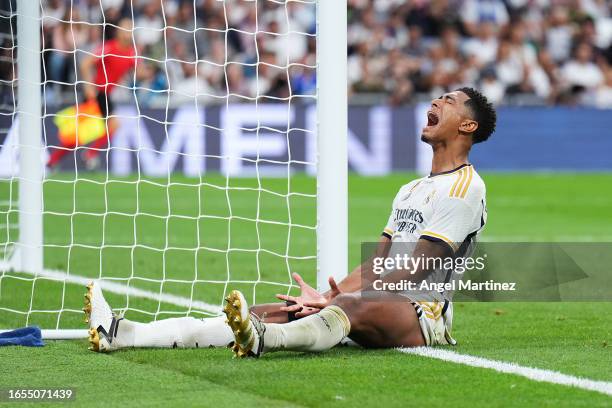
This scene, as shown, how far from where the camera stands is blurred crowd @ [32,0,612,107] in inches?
853

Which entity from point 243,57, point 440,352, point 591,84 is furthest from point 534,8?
point 440,352

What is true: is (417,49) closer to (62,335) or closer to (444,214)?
(62,335)

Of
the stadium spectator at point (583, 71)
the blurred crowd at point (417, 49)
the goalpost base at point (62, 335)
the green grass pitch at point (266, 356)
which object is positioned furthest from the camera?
the stadium spectator at point (583, 71)

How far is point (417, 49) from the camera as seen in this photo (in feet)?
84.2

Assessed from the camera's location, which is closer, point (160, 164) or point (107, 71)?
point (107, 71)

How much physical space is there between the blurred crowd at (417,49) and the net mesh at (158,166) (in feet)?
0.28

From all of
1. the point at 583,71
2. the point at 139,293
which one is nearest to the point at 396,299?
the point at 139,293

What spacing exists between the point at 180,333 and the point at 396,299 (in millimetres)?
1187

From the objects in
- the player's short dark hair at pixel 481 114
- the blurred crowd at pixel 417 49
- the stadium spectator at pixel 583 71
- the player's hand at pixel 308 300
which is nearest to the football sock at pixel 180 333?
the player's hand at pixel 308 300

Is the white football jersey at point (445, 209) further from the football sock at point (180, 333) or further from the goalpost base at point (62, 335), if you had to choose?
the goalpost base at point (62, 335)

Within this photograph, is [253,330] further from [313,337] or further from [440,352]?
[440,352]

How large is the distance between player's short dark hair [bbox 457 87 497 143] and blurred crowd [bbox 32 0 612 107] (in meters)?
14.1

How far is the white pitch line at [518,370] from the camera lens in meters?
5.18

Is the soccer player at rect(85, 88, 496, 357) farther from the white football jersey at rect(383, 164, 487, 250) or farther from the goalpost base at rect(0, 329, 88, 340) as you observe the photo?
the goalpost base at rect(0, 329, 88, 340)
